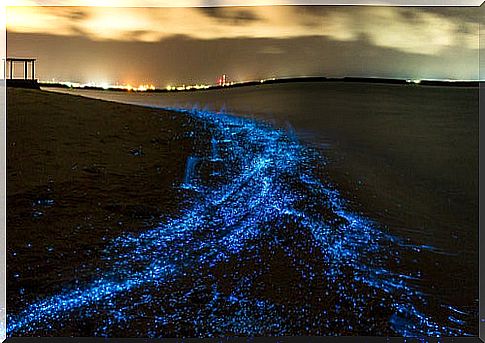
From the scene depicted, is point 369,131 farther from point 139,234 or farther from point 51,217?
point 51,217

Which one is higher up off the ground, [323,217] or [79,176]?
[79,176]

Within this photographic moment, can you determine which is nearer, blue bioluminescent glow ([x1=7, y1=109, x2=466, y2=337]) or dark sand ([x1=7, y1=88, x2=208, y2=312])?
blue bioluminescent glow ([x1=7, y1=109, x2=466, y2=337])

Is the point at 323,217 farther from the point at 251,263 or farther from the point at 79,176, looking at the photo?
the point at 79,176

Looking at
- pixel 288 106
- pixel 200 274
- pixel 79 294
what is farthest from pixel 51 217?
pixel 288 106

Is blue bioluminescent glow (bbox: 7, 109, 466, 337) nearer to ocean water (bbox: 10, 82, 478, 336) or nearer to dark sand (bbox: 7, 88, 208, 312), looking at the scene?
ocean water (bbox: 10, 82, 478, 336)

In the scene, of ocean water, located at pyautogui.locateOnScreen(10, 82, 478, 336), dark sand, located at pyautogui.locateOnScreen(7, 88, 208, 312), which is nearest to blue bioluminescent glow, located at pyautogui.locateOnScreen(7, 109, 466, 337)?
ocean water, located at pyautogui.locateOnScreen(10, 82, 478, 336)

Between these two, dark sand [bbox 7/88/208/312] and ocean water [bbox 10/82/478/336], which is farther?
dark sand [bbox 7/88/208/312]

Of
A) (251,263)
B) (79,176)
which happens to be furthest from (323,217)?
(79,176)
